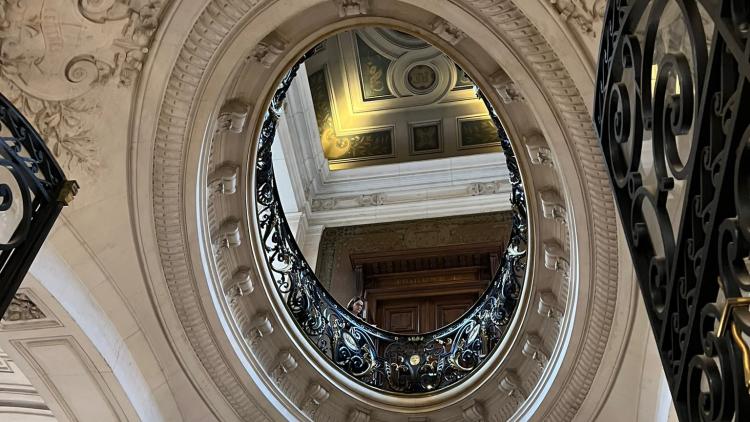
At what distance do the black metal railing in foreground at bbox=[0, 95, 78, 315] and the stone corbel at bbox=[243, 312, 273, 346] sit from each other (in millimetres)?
2838

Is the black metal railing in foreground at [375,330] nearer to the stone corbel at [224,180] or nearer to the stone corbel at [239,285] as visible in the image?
the stone corbel at [239,285]

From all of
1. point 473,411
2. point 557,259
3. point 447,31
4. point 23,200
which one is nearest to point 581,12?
point 447,31

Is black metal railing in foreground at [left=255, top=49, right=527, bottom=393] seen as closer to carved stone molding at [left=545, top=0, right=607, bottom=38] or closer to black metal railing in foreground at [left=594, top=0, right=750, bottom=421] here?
carved stone molding at [left=545, top=0, right=607, bottom=38]

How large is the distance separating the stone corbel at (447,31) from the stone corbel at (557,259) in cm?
163

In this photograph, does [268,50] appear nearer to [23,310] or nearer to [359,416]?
[23,310]

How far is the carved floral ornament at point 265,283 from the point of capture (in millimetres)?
4277

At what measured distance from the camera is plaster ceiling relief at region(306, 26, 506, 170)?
398 inches

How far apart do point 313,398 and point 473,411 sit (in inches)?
52.6

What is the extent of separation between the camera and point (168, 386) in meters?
5.08

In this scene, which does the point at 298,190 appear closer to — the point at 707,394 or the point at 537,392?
the point at 537,392

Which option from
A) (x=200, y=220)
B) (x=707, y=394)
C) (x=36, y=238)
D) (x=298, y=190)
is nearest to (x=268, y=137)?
(x=200, y=220)

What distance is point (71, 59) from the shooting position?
13.9 ft

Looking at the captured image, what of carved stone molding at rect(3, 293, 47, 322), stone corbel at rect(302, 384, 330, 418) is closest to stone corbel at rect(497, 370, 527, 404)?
stone corbel at rect(302, 384, 330, 418)

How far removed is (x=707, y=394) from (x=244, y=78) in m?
4.43
